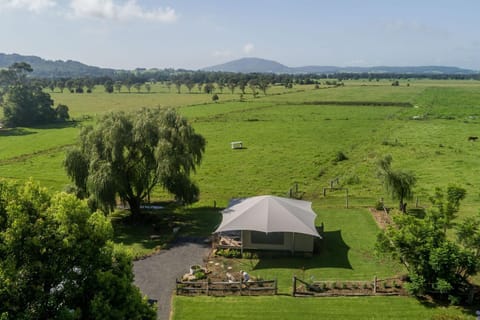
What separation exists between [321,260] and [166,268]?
9.03m

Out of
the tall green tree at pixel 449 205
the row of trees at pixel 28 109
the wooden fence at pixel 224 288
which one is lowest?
the wooden fence at pixel 224 288

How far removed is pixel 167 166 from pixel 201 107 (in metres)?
80.5

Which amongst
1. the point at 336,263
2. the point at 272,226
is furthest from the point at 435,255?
the point at 272,226

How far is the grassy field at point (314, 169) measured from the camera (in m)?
18.9

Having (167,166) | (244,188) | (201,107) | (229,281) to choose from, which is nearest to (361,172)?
(244,188)

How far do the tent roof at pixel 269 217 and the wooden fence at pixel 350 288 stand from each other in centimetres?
366

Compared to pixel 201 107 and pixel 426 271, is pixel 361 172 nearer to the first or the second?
pixel 426 271

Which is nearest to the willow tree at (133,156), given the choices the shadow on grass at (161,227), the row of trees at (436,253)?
the shadow on grass at (161,227)

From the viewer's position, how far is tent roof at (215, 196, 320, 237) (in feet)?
77.5

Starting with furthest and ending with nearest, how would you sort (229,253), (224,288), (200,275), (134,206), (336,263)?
(134,206)
(229,253)
(336,263)
(200,275)
(224,288)

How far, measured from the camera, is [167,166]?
2748 cm

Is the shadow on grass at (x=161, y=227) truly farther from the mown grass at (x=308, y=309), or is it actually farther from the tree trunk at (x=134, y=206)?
the mown grass at (x=308, y=309)

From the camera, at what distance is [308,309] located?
18.1 meters

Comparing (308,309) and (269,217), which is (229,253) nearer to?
(269,217)
